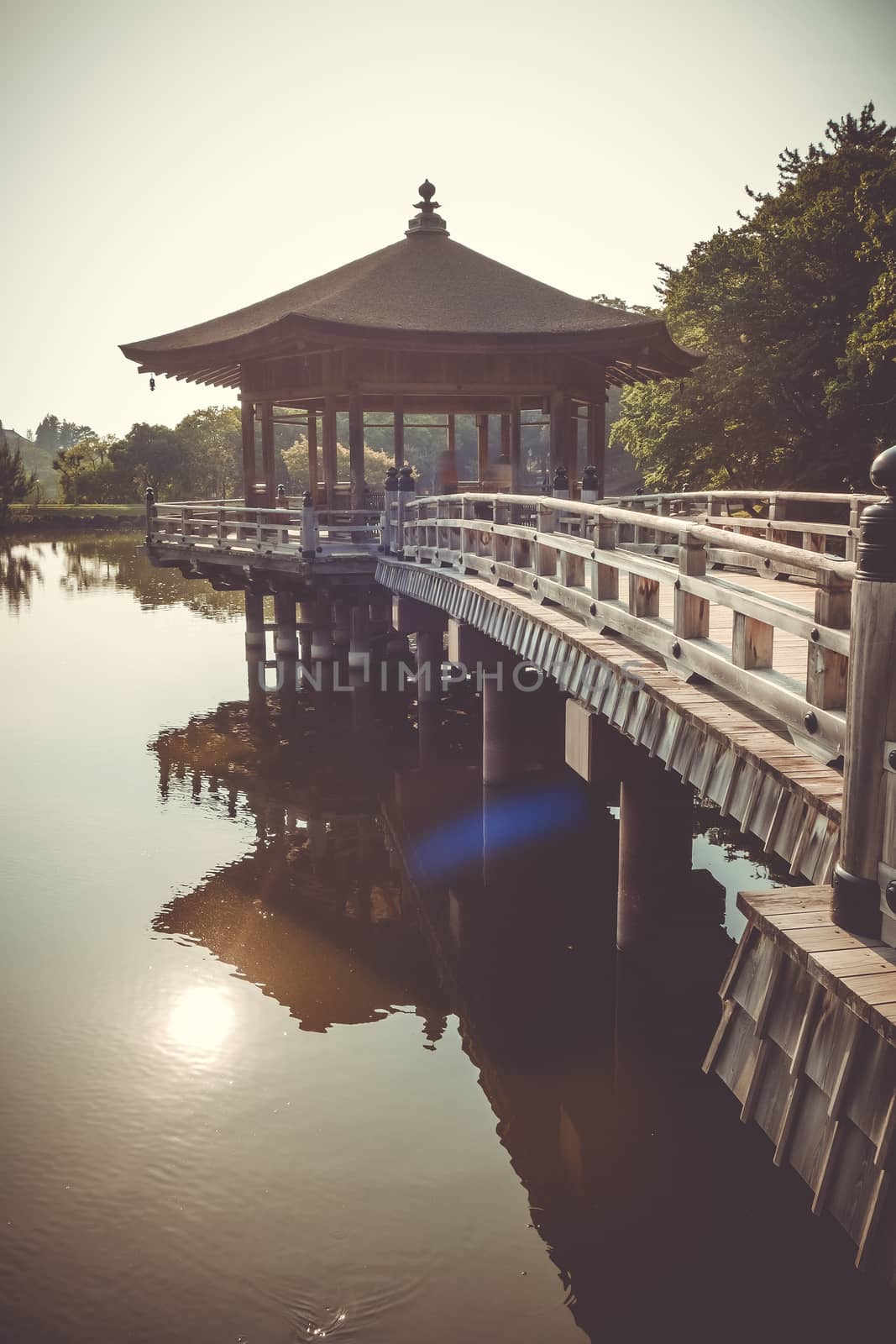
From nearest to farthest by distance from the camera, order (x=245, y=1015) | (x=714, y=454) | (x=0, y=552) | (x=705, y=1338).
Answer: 1. (x=705, y=1338)
2. (x=245, y=1015)
3. (x=714, y=454)
4. (x=0, y=552)

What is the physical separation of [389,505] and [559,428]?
5544 millimetres

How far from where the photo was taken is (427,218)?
95.5 ft

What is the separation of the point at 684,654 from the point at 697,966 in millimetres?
4526

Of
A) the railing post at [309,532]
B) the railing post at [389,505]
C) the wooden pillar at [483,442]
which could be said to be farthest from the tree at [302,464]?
the railing post at [389,505]

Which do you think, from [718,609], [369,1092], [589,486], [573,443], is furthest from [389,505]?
[369,1092]

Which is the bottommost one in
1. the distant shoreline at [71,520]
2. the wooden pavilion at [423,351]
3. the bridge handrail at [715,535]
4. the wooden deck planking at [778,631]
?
the distant shoreline at [71,520]

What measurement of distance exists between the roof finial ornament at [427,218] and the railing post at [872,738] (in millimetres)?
27388

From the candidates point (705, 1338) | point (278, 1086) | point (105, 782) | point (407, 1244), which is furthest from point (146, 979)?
point (105, 782)

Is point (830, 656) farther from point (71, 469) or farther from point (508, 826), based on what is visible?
point (71, 469)

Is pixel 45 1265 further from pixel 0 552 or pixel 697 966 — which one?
pixel 0 552

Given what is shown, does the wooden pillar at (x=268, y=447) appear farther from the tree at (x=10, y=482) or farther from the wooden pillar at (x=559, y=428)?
the tree at (x=10, y=482)

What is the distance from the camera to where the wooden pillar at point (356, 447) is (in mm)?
23297

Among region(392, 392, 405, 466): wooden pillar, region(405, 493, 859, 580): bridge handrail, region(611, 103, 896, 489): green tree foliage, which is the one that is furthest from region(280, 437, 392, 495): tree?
region(405, 493, 859, 580): bridge handrail

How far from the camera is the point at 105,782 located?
18.3 meters
